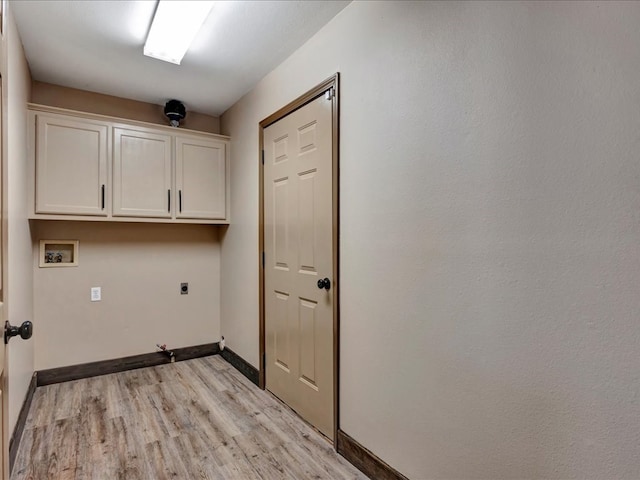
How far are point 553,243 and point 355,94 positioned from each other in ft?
4.18

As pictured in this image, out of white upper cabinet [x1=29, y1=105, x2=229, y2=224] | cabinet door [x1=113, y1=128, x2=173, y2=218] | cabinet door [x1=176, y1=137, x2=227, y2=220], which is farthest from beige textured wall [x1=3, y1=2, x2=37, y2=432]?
cabinet door [x1=176, y1=137, x2=227, y2=220]

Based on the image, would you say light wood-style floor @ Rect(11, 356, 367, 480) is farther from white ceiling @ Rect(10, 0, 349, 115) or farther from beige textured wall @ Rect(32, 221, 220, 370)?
white ceiling @ Rect(10, 0, 349, 115)

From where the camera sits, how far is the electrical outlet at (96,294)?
10.3 feet

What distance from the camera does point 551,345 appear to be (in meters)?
1.15

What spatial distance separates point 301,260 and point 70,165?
6.67 feet

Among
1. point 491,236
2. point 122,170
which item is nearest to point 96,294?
point 122,170

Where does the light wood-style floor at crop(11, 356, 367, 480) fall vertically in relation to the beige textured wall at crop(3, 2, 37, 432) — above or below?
below

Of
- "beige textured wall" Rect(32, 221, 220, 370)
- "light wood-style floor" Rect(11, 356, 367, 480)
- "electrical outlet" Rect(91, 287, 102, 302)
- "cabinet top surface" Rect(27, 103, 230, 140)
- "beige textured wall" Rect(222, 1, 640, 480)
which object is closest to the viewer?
"beige textured wall" Rect(222, 1, 640, 480)

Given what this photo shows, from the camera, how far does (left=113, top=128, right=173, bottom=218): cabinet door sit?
119 inches

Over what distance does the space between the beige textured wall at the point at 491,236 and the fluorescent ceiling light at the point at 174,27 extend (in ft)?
2.69

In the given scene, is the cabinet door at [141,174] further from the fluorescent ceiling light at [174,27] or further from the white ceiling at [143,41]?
the fluorescent ceiling light at [174,27]

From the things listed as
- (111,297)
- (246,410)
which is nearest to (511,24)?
(246,410)

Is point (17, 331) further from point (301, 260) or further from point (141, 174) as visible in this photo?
point (141, 174)

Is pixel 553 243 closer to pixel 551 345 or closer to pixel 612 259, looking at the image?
pixel 612 259
